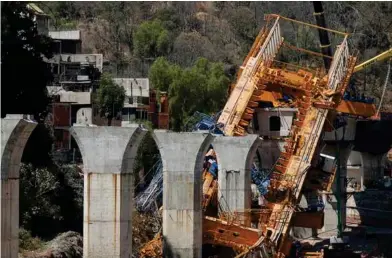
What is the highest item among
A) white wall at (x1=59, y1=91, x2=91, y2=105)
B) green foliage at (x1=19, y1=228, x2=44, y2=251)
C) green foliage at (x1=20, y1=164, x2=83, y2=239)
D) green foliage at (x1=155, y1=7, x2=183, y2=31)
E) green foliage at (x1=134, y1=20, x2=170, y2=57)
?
green foliage at (x1=155, y1=7, x2=183, y2=31)

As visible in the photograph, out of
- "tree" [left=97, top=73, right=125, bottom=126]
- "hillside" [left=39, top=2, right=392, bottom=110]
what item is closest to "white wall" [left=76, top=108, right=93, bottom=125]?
"tree" [left=97, top=73, right=125, bottom=126]

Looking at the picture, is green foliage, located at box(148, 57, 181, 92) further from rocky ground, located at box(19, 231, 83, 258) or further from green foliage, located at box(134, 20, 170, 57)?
rocky ground, located at box(19, 231, 83, 258)

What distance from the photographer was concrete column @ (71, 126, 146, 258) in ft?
96.7

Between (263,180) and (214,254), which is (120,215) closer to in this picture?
(214,254)

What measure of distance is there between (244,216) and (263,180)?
3.65 metres

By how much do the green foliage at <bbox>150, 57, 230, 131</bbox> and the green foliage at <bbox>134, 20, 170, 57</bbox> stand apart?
59.1 ft

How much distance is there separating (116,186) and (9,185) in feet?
11.6

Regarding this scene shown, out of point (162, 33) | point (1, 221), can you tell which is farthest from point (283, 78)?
point (162, 33)

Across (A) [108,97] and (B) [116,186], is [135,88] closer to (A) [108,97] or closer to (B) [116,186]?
(A) [108,97]

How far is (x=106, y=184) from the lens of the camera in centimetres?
2969

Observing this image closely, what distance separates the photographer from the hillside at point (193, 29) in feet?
286

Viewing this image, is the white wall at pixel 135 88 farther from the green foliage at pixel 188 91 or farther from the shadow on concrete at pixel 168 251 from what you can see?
the shadow on concrete at pixel 168 251

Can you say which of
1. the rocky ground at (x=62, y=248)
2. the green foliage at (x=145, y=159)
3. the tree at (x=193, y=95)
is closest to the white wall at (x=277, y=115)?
the green foliage at (x=145, y=159)

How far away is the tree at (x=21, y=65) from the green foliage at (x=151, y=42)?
1919 inches
